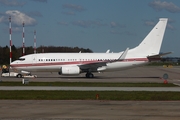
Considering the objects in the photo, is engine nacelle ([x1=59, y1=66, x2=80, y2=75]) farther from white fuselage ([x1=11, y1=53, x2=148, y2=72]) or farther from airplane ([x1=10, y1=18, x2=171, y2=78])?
white fuselage ([x1=11, y1=53, x2=148, y2=72])

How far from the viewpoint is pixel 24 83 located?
3450cm

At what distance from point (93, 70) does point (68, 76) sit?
4.58 m

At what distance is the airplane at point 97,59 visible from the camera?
4709cm

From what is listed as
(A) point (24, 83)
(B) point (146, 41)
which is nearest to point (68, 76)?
(B) point (146, 41)

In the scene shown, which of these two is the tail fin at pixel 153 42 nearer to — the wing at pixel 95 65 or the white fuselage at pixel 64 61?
the white fuselage at pixel 64 61

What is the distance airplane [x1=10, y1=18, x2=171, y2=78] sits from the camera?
47094 millimetres

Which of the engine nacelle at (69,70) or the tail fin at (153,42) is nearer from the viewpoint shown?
the engine nacelle at (69,70)
